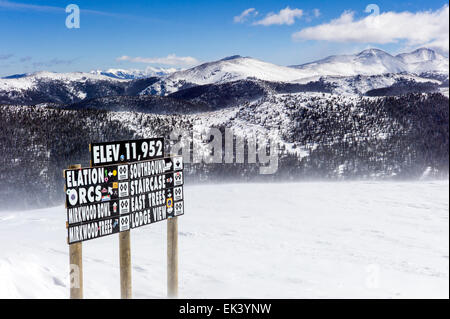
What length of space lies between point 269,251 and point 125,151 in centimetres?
668

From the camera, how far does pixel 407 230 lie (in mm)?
13242

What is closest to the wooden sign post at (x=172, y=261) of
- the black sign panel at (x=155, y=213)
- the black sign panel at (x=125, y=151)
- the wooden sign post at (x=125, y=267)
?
the black sign panel at (x=155, y=213)

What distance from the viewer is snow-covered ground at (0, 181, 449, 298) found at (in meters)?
8.21

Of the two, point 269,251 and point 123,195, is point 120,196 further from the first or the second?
point 269,251

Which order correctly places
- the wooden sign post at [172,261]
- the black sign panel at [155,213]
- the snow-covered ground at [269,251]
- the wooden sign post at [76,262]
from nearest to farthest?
the wooden sign post at [76,262], the black sign panel at [155,213], the wooden sign post at [172,261], the snow-covered ground at [269,251]

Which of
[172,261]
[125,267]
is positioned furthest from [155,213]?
[172,261]

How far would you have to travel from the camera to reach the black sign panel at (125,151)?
6.13 m

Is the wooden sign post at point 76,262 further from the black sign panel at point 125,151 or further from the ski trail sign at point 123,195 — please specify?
the black sign panel at point 125,151

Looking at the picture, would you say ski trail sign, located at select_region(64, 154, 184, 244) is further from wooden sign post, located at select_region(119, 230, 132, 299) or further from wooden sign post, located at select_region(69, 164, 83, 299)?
wooden sign post, located at select_region(119, 230, 132, 299)

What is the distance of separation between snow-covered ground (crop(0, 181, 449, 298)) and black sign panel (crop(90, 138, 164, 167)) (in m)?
3.32

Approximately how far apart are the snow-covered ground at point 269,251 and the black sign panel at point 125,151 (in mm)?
3322

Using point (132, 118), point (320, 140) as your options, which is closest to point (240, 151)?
point (320, 140)

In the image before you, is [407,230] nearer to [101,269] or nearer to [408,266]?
[408,266]
